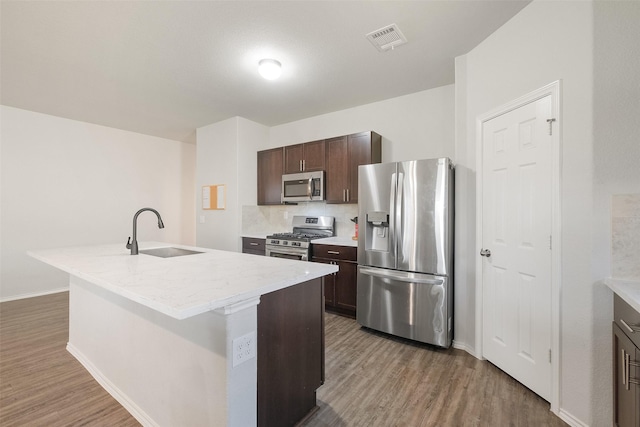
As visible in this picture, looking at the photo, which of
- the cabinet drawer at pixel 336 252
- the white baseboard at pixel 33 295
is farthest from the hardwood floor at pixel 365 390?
the white baseboard at pixel 33 295

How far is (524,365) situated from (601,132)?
62.3 inches

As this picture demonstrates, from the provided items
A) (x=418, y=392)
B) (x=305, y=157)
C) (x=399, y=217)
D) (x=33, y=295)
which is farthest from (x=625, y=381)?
(x=33, y=295)

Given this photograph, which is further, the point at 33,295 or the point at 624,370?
the point at 33,295

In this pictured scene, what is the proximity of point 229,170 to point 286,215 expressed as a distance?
116 cm

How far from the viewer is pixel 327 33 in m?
2.20

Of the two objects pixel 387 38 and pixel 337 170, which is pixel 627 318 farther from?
pixel 337 170

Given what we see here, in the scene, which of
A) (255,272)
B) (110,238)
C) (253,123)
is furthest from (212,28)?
(110,238)

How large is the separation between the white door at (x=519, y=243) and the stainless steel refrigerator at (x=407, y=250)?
0.31 m

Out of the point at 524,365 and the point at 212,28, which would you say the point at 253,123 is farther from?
the point at 524,365

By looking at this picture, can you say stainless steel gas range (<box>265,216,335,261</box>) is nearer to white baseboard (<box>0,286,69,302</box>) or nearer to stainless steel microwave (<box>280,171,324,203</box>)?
stainless steel microwave (<box>280,171,324,203</box>)

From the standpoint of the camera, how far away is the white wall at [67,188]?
12.4 ft

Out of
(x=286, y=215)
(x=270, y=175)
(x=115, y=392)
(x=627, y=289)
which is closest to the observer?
(x=627, y=289)

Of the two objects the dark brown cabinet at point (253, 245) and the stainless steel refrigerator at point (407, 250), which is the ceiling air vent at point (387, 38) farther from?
the dark brown cabinet at point (253, 245)

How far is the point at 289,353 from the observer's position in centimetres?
147
